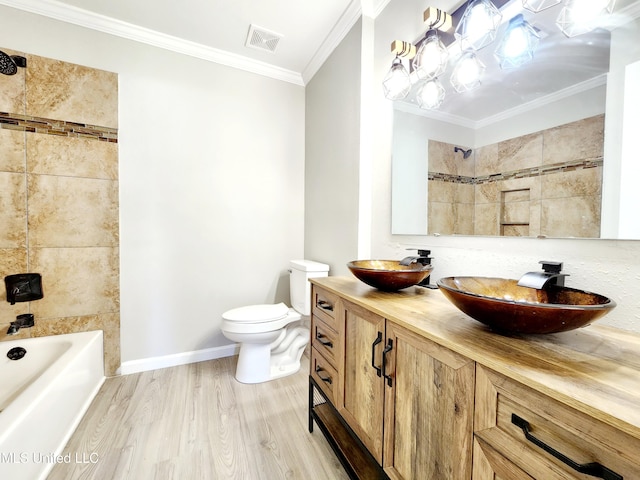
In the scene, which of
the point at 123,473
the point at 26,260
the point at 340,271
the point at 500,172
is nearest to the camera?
the point at 500,172

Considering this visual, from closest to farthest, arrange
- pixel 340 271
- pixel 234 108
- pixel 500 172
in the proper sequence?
pixel 500 172 → pixel 340 271 → pixel 234 108

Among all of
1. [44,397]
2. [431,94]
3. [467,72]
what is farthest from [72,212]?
[467,72]

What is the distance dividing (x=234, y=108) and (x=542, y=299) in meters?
2.48

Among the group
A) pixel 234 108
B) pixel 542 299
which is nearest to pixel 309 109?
pixel 234 108

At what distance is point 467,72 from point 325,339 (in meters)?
1.40

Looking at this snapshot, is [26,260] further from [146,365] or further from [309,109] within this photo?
[309,109]

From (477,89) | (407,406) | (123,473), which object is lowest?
(123,473)

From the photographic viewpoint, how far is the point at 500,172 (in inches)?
42.3

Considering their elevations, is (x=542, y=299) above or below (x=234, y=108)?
below

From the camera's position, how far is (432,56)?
129 centimetres

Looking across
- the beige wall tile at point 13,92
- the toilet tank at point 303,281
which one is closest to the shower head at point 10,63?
the beige wall tile at point 13,92

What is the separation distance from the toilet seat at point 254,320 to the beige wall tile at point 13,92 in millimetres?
1904

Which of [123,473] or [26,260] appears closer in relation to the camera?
[123,473]

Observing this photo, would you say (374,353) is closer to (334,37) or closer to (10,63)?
(334,37)
